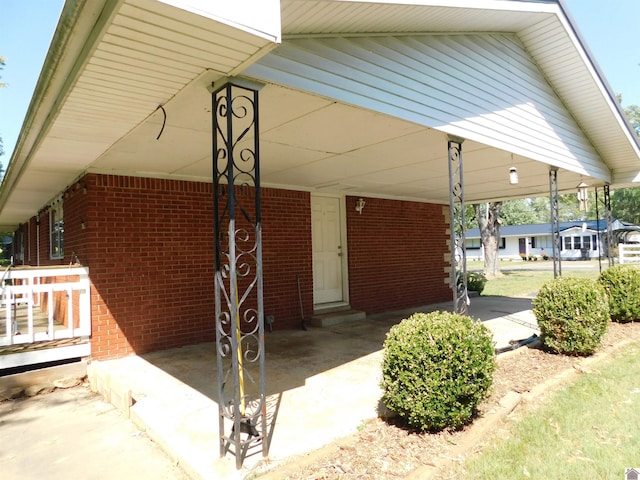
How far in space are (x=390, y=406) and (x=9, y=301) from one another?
4954mm

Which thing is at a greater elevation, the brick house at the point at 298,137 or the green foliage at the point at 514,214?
the green foliage at the point at 514,214

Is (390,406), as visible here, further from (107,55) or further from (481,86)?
(481,86)

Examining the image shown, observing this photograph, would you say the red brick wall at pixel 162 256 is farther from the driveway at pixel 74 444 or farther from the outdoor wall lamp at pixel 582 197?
the outdoor wall lamp at pixel 582 197

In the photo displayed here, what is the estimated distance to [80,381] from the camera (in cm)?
527

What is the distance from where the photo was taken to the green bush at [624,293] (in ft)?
23.9

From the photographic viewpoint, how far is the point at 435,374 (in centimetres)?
323

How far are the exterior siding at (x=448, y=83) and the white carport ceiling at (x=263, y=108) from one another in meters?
0.14

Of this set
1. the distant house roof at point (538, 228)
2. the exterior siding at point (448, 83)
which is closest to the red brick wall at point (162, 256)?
the exterior siding at point (448, 83)

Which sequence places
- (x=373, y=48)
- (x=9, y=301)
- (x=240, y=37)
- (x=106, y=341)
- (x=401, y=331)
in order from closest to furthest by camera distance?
(x=240, y=37) → (x=401, y=331) → (x=373, y=48) → (x=9, y=301) → (x=106, y=341)

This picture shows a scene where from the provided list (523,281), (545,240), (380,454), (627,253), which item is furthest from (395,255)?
(545,240)

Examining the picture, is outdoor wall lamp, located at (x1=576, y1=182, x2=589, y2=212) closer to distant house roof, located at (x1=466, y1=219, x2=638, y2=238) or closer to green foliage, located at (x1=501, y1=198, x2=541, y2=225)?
distant house roof, located at (x1=466, y1=219, x2=638, y2=238)

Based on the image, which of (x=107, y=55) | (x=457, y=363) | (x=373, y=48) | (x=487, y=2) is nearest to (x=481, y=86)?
(x=487, y=2)

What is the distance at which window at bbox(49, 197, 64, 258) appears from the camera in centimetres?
777

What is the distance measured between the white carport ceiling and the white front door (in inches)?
21.6
